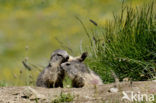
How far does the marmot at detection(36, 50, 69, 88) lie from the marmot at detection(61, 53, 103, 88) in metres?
0.20

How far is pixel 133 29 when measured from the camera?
7.91 m

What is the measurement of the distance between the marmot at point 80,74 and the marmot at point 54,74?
20cm

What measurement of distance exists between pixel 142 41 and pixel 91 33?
43.6 inches

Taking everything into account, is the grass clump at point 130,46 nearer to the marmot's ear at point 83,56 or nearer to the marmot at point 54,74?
the marmot's ear at point 83,56

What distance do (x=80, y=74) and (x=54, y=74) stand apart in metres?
0.61

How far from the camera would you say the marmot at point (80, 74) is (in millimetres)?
7324

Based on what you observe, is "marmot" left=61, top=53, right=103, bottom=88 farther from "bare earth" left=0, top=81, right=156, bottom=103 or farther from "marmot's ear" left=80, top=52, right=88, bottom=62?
"bare earth" left=0, top=81, right=156, bottom=103

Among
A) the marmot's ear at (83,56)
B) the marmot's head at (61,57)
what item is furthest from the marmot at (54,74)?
the marmot's ear at (83,56)

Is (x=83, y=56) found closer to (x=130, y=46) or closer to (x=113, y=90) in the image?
(x=130, y=46)

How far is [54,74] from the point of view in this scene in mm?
7949

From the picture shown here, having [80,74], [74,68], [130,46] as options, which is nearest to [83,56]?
[74,68]

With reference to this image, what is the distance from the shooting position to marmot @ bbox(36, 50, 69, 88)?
788cm

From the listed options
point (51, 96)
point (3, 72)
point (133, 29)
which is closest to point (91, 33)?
point (133, 29)

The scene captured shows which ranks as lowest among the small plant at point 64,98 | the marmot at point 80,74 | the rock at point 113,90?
the small plant at point 64,98
